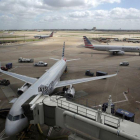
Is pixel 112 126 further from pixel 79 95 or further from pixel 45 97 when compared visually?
pixel 79 95

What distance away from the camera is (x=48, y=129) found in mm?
19328

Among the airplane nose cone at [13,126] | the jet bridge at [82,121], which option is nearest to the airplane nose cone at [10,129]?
the airplane nose cone at [13,126]

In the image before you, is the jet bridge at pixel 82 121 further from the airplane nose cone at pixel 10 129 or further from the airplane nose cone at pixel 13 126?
the airplane nose cone at pixel 10 129

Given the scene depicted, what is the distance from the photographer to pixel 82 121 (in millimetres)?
11188

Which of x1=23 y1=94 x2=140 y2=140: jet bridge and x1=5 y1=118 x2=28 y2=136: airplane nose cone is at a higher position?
x1=23 y1=94 x2=140 y2=140: jet bridge

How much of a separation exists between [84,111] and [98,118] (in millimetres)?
1615

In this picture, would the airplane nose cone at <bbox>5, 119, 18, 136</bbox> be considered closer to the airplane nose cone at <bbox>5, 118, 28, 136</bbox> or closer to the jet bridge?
the airplane nose cone at <bbox>5, 118, 28, 136</bbox>

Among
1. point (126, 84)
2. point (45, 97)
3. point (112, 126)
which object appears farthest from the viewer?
point (126, 84)

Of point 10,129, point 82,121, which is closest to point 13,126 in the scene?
point 10,129

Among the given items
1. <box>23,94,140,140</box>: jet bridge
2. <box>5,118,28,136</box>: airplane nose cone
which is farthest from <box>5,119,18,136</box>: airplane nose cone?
<box>23,94,140,140</box>: jet bridge

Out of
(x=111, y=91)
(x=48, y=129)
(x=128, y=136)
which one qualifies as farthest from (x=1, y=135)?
(x=111, y=91)

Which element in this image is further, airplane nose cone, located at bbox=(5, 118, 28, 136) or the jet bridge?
airplane nose cone, located at bbox=(5, 118, 28, 136)

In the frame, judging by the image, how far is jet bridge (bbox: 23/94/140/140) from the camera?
32.4ft

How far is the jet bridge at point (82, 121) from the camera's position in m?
9.87
